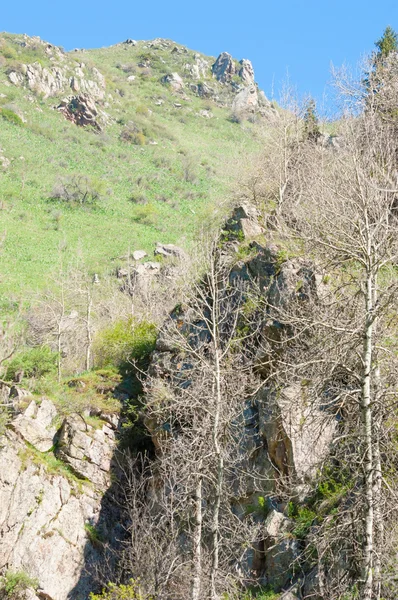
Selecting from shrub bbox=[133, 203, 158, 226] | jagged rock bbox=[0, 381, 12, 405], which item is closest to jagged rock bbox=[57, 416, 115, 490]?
jagged rock bbox=[0, 381, 12, 405]

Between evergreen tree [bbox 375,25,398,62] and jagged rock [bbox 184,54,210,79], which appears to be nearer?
evergreen tree [bbox 375,25,398,62]

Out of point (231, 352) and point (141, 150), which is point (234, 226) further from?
point (141, 150)

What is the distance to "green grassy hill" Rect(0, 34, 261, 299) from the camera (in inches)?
1553

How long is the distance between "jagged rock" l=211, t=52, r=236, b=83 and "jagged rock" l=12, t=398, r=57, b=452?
94.7m

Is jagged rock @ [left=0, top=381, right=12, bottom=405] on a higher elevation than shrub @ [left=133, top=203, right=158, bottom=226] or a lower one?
lower

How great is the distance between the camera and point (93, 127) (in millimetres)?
64938

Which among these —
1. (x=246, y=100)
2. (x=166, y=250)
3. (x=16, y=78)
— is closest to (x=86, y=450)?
(x=166, y=250)

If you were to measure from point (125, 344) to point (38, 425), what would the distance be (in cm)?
544

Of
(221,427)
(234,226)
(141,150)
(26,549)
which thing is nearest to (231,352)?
(221,427)

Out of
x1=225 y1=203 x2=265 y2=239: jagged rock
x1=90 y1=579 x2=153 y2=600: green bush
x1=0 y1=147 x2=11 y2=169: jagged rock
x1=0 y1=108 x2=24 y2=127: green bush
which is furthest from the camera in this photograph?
x1=0 y1=108 x2=24 y2=127: green bush

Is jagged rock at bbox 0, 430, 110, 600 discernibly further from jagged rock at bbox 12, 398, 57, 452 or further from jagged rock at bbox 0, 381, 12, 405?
jagged rock at bbox 0, 381, 12, 405

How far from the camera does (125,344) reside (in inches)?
871

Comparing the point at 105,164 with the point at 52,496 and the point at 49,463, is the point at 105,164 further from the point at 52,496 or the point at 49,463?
the point at 52,496

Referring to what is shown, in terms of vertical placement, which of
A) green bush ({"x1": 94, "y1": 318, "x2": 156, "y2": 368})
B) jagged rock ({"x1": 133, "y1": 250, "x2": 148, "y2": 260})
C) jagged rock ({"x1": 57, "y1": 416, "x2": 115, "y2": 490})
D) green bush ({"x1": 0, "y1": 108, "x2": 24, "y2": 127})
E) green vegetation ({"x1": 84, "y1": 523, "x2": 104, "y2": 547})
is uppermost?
green bush ({"x1": 0, "y1": 108, "x2": 24, "y2": 127})
